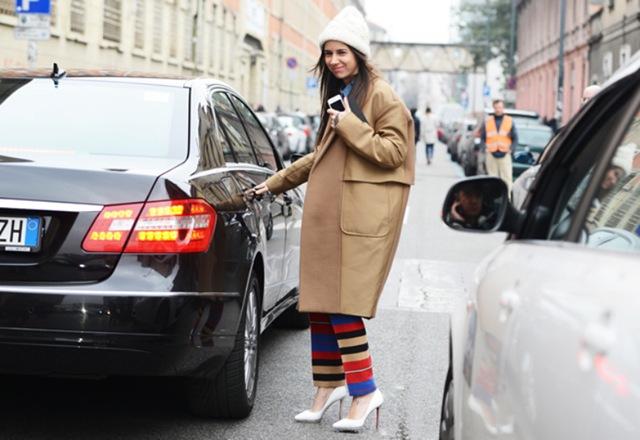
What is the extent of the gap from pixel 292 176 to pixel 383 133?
52 cm

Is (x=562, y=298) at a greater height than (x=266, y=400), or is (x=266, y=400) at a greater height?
(x=562, y=298)

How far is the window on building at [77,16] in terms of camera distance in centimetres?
2947

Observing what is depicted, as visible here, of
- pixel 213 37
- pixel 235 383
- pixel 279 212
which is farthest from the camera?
pixel 213 37

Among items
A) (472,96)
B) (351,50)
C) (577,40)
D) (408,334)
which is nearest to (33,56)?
(408,334)

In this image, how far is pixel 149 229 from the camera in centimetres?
454

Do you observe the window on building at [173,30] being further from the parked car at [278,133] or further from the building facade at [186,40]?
the parked car at [278,133]

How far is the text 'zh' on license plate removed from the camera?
445cm

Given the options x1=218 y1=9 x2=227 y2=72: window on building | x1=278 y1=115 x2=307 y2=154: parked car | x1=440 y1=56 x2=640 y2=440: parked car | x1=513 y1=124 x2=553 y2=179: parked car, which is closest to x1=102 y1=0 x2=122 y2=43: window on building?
x1=278 y1=115 x2=307 y2=154: parked car

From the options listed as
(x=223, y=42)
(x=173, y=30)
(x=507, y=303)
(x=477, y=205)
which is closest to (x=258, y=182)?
(x=477, y=205)

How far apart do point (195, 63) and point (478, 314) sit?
4126 cm

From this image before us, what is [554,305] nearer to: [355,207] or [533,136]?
[355,207]

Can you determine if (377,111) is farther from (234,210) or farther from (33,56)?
(33,56)

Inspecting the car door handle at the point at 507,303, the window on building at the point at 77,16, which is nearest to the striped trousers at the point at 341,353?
the car door handle at the point at 507,303

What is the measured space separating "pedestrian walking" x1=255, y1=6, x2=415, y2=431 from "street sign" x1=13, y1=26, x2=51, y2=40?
9.95 m
